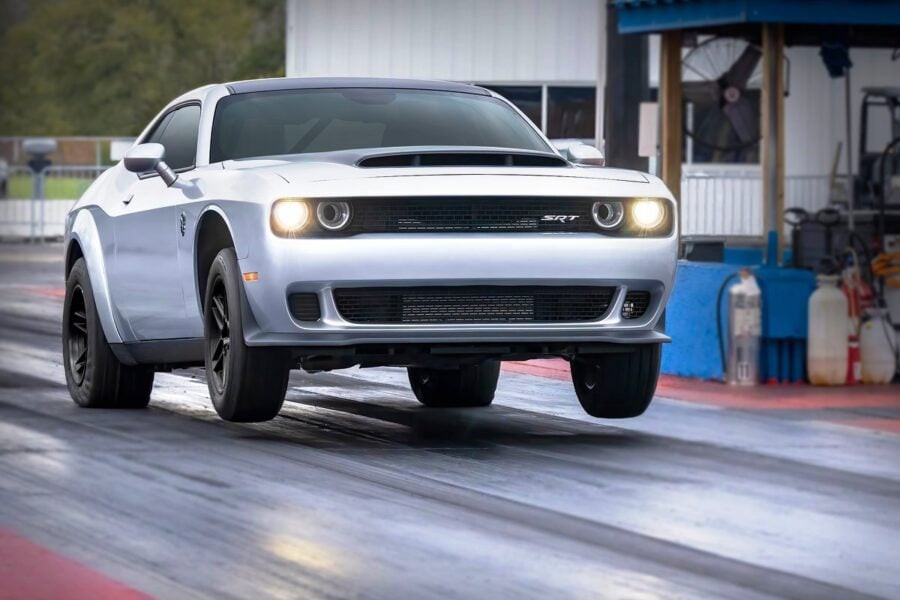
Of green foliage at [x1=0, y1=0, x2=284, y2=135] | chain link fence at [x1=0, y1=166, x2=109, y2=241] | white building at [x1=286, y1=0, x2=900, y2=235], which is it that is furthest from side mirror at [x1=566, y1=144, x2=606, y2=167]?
green foliage at [x1=0, y1=0, x2=284, y2=135]

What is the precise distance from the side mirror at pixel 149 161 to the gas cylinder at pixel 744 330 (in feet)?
14.5

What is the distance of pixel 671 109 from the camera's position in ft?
51.5

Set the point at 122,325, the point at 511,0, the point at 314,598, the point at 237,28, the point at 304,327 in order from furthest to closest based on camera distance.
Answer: the point at 237,28 < the point at 511,0 < the point at 122,325 < the point at 304,327 < the point at 314,598

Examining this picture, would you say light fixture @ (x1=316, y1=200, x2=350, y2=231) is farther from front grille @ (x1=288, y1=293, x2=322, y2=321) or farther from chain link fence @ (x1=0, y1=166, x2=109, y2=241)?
chain link fence @ (x1=0, y1=166, x2=109, y2=241)

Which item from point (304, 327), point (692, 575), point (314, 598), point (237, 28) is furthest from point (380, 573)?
point (237, 28)

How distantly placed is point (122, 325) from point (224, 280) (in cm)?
148

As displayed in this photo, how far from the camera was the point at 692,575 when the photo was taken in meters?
6.67

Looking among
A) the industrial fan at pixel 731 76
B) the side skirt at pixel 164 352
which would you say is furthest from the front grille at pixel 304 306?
the industrial fan at pixel 731 76

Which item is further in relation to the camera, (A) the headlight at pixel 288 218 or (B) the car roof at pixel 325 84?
(B) the car roof at pixel 325 84

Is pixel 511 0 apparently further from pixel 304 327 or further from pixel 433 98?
pixel 304 327

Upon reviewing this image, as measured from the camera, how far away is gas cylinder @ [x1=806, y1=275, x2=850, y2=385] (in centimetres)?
1370

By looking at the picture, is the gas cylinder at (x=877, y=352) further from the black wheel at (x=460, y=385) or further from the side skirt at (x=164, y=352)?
the side skirt at (x=164, y=352)

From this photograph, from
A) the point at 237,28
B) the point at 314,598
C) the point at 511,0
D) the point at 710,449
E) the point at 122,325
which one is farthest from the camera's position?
the point at 237,28

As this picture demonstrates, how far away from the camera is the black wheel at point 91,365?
11.1 metres
